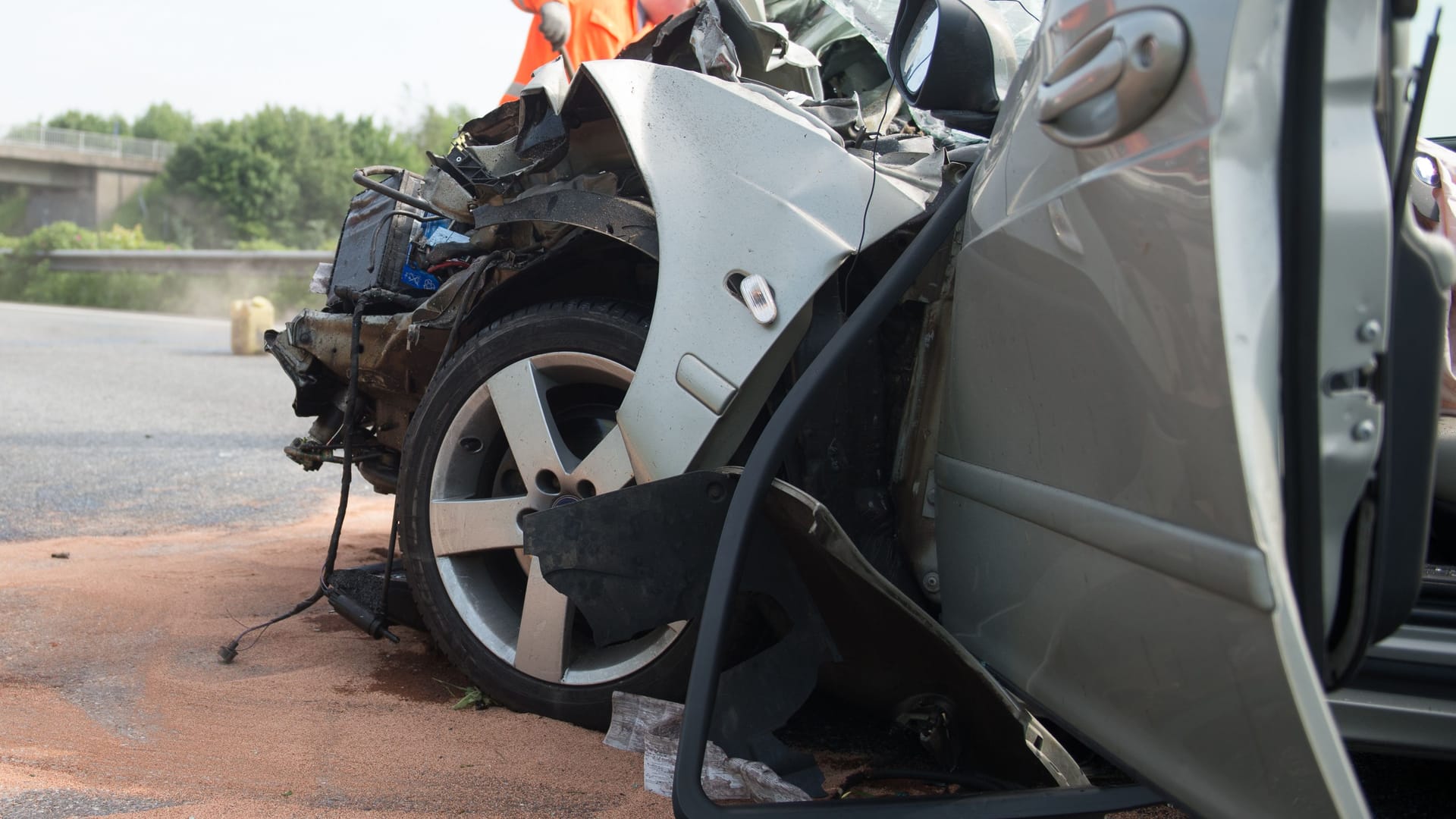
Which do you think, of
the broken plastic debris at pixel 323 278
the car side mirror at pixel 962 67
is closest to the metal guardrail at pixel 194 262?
the broken plastic debris at pixel 323 278

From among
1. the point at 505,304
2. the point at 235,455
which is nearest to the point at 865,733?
the point at 505,304

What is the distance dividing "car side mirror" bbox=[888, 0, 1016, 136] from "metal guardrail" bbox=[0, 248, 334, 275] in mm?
15419

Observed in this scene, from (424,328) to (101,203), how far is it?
213 feet

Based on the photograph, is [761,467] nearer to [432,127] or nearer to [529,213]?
[529,213]

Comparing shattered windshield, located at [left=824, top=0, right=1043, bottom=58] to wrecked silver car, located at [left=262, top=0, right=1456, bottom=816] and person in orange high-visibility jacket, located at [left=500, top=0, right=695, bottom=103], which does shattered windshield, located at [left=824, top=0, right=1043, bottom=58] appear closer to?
wrecked silver car, located at [left=262, top=0, right=1456, bottom=816]

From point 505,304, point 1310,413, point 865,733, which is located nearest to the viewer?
point 1310,413

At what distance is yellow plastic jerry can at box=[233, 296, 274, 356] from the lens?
13625 mm

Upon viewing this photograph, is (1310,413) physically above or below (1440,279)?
below

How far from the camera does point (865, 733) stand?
8.48 ft

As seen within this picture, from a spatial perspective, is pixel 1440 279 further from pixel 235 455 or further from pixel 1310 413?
pixel 235 455

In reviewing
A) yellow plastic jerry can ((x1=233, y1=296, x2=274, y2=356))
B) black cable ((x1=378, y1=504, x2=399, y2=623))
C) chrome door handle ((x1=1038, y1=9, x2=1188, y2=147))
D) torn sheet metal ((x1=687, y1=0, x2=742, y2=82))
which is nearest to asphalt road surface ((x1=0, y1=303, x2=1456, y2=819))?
black cable ((x1=378, y1=504, x2=399, y2=623))

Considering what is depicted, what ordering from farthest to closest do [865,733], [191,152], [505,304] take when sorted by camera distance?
[191,152] < [505,304] < [865,733]

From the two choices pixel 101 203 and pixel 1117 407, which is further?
pixel 101 203

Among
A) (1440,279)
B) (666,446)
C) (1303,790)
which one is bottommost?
(1303,790)
